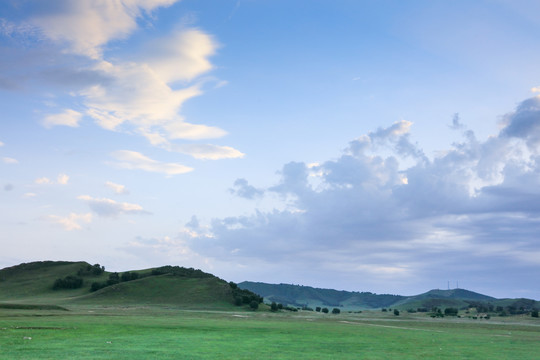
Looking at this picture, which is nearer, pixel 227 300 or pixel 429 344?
pixel 429 344

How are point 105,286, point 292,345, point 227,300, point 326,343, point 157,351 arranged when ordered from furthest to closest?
point 105,286 < point 227,300 < point 326,343 < point 292,345 < point 157,351

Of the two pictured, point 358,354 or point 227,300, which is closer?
point 358,354

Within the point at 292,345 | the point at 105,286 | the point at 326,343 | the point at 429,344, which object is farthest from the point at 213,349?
the point at 105,286

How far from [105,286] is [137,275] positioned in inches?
601

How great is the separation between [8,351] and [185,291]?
134 meters

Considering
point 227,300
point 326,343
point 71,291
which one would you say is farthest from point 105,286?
point 326,343

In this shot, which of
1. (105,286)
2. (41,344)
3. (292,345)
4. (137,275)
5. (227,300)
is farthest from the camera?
(137,275)

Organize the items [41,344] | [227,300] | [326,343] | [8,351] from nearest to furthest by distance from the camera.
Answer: [8,351] → [41,344] → [326,343] → [227,300]

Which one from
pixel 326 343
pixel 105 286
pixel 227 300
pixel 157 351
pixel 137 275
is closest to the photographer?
pixel 157 351

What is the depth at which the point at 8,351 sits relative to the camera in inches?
1273

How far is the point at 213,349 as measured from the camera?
36812mm

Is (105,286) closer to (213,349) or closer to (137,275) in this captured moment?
(137,275)

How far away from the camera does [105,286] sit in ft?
594

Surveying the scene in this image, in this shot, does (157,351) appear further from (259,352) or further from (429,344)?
(429,344)
